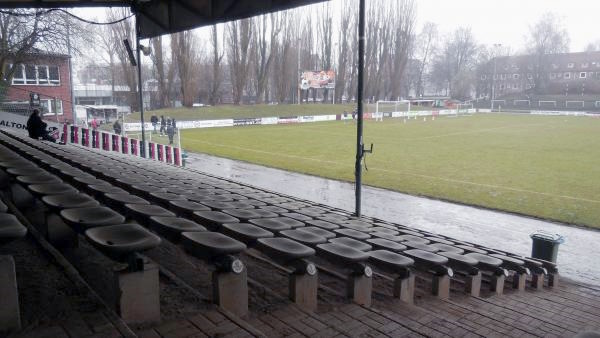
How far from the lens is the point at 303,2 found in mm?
8203

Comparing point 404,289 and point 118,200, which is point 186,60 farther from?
point 404,289

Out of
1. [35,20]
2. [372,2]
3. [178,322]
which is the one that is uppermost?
[372,2]

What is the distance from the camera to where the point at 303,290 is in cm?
346

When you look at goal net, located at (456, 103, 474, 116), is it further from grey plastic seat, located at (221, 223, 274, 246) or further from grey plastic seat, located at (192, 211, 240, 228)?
grey plastic seat, located at (221, 223, 274, 246)

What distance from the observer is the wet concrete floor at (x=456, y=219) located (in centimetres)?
864

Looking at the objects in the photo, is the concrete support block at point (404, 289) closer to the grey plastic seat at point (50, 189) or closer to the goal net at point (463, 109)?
the grey plastic seat at point (50, 189)

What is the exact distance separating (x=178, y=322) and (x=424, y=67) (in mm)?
105196

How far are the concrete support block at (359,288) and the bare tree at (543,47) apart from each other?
94.6 metres

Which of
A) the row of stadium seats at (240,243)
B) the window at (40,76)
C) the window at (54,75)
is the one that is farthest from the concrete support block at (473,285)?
the window at (54,75)

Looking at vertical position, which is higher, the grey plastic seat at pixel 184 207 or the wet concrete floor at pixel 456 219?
the grey plastic seat at pixel 184 207

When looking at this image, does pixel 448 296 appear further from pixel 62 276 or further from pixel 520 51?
pixel 520 51

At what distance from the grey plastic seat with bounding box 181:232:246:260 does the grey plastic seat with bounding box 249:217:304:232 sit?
122 cm

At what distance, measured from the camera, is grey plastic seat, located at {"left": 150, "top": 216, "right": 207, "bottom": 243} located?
3451 mm

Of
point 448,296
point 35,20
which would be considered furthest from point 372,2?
point 448,296
